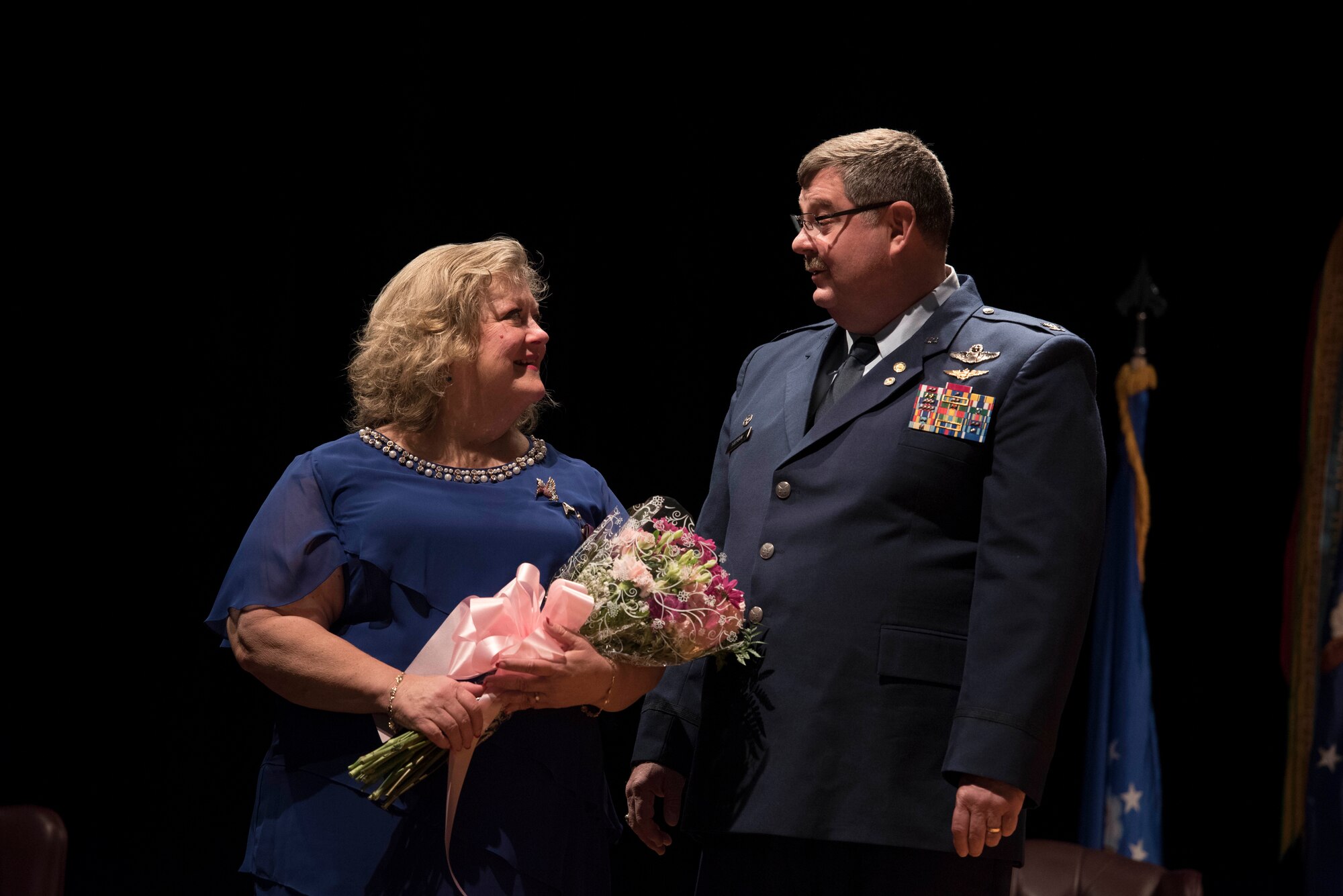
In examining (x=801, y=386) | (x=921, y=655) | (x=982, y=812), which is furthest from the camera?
(x=801, y=386)

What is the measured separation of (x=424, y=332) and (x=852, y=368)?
76 centimetres

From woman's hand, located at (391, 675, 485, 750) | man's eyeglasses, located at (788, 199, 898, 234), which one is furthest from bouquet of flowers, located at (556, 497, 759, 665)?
man's eyeglasses, located at (788, 199, 898, 234)

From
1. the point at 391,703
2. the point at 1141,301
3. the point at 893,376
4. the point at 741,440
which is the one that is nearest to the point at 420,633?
the point at 391,703

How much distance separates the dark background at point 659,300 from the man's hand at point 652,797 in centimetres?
187

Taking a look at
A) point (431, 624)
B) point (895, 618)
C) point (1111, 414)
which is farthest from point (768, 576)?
point (1111, 414)

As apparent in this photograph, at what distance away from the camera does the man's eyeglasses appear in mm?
2242

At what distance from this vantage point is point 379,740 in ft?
7.09

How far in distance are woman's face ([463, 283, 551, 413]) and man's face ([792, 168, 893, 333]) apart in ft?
1.69

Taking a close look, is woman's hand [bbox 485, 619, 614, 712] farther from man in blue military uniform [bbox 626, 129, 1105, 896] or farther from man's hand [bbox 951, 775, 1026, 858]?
man's hand [bbox 951, 775, 1026, 858]

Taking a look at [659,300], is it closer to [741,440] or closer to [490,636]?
[741,440]

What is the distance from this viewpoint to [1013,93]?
14.8 ft

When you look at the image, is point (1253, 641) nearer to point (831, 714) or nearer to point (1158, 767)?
point (1158, 767)

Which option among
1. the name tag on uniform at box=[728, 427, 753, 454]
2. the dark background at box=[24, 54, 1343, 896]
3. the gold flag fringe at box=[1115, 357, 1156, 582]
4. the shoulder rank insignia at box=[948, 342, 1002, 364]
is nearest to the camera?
the shoulder rank insignia at box=[948, 342, 1002, 364]

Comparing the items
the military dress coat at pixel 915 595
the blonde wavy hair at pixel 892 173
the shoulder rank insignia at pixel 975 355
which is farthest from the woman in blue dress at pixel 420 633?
the shoulder rank insignia at pixel 975 355
